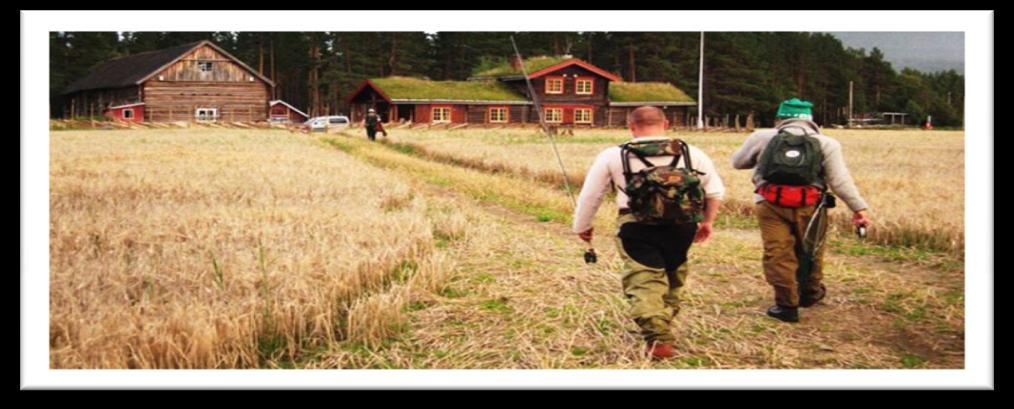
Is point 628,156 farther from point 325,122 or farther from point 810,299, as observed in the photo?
point 325,122

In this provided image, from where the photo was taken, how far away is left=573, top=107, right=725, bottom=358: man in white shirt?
4312mm

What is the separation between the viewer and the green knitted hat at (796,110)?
5.18 m

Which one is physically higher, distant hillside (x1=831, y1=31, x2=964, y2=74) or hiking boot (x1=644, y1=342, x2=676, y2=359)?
distant hillside (x1=831, y1=31, x2=964, y2=74)

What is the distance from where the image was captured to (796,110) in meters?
5.19

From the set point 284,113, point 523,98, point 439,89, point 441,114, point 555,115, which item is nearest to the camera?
point 284,113

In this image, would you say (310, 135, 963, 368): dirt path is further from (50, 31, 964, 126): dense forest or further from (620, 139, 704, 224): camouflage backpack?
(50, 31, 964, 126): dense forest

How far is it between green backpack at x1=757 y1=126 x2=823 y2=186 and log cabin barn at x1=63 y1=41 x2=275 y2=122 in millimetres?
4163

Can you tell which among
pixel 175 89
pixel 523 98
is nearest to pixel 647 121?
pixel 175 89

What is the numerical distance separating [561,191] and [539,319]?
21.4 ft

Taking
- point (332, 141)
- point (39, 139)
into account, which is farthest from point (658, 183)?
point (332, 141)

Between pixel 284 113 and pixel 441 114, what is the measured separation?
28.0ft

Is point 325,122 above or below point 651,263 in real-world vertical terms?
above

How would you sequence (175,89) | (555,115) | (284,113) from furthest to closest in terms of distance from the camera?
(555,115) < (284,113) < (175,89)

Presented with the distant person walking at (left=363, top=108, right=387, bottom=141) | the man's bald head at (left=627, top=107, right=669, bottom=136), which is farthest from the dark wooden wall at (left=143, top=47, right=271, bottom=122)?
the distant person walking at (left=363, top=108, right=387, bottom=141)
